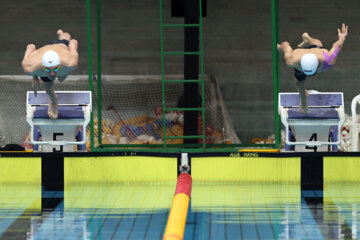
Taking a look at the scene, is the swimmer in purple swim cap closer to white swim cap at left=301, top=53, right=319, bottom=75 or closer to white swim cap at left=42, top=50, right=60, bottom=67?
white swim cap at left=301, top=53, right=319, bottom=75

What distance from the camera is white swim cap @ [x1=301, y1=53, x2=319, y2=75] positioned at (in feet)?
→ 27.5

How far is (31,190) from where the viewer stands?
29.5 ft

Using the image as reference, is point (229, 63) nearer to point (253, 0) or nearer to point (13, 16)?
point (253, 0)

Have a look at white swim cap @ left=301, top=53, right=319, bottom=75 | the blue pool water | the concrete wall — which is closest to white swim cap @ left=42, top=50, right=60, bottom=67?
the blue pool water

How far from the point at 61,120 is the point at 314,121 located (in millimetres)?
2904

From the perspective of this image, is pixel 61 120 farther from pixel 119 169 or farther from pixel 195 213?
pixel 195 213

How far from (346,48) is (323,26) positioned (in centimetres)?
50

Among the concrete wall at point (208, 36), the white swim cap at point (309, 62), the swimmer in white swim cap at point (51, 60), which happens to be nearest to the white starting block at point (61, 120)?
the swimmer in white swim cap at point (51, 60)

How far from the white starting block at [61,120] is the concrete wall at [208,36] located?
3530 mm

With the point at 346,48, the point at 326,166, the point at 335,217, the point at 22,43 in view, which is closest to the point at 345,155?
the point at 326,166

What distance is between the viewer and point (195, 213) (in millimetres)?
7414

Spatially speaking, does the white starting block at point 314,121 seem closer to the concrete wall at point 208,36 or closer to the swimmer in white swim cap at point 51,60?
the swimmer in white swim cap at point 51,60

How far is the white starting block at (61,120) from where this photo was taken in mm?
9547

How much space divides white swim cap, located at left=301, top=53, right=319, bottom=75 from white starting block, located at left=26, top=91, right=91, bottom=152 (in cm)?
264
